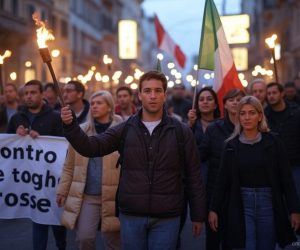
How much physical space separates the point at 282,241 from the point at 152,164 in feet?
4.66

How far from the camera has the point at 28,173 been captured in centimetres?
689

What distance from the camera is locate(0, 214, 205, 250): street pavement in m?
7.30

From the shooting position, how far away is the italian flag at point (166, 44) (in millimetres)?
15102

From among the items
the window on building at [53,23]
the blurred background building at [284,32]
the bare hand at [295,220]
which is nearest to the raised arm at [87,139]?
the bare hand at [295,220]

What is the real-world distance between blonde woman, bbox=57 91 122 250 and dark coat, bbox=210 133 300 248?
1081 millimetres

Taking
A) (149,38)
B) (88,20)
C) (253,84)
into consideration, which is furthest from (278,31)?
(149,38)

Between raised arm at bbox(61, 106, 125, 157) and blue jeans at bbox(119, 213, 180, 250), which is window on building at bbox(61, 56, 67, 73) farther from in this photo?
blue jeans at bbox(119, 213, 180, 250)

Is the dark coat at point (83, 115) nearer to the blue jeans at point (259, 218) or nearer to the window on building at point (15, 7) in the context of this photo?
the blue jeans at point (259, 218)

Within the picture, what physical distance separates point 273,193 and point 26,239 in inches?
151

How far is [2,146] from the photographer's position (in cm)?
695

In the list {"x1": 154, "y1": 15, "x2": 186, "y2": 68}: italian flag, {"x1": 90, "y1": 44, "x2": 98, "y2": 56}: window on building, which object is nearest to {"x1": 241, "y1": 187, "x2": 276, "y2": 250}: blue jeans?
{"x1": 154, "y1": 15, "x2": 186, "y2": 68}: italian flag

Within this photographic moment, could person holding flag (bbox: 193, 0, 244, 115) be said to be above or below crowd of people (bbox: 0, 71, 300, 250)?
above

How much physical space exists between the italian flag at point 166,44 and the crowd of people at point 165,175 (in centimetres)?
839

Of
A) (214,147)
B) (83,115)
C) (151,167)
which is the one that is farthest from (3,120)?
(151,167)
